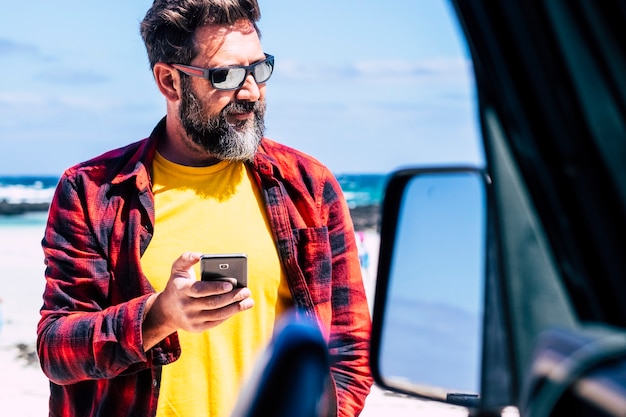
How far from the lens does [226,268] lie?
2746 millimetres

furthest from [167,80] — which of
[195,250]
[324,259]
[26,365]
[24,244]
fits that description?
[24,244]

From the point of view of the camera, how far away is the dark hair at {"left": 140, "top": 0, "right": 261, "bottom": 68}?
10.7 ft

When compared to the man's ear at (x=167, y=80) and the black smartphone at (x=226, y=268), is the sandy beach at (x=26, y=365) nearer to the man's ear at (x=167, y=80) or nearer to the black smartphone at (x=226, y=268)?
the man's ear at (x=167, y=80)

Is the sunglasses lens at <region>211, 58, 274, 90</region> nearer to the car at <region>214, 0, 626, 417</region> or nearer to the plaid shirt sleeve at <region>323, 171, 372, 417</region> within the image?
the plaid shirt sleeve at <region>323, 171, 372, 417</region>

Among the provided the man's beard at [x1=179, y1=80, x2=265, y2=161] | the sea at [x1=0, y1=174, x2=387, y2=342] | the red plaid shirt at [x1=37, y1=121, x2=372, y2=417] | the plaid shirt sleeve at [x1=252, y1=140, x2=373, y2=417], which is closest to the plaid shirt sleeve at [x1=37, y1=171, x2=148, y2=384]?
the red plaid shirt at [x1=37, y1=121, x2=372, y2=417]

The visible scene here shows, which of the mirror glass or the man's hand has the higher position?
the mirror glass

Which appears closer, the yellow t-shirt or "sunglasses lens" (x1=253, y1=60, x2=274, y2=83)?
the yellow t-shirt

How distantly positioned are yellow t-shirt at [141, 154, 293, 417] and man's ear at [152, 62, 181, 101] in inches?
11.9

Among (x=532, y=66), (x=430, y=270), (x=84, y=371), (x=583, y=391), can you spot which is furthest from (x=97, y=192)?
(x=583, y=391)

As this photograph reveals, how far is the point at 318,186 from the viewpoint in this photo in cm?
317

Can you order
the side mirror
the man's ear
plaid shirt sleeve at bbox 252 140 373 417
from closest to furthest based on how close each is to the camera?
the side mirror < plaid shirt sleeve at bbox 252 140 373 417 < the man's ear

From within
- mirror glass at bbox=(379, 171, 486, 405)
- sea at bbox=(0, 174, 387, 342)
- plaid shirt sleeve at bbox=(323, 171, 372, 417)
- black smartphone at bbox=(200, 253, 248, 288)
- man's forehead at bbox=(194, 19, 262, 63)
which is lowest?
sea at bbox=(0, 174, 387, 342)

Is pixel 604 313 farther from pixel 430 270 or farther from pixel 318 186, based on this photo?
pixel 318 186

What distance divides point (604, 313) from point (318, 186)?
225 centimetres
